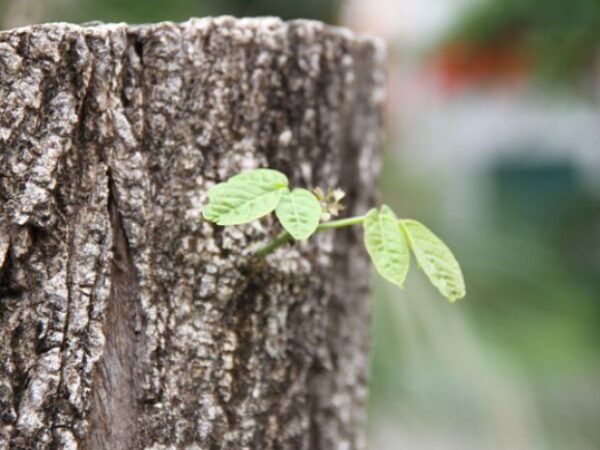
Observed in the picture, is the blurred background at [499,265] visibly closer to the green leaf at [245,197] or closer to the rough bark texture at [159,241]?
the rough bark texture at [159,241]

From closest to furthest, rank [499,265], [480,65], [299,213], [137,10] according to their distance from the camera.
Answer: [299,213]
[137,10]
[499,265]
[480,65]

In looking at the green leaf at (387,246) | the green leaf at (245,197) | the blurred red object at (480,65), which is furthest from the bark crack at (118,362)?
the blurred red object at (480,65)

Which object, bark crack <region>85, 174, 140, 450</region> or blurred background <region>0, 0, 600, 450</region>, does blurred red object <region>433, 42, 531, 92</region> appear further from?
bark crack <region>85, 174, 140, 450</region>

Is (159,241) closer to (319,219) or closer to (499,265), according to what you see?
(319,219)

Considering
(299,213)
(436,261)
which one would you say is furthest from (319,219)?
(436,261)

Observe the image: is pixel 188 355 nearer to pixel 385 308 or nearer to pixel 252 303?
pixel 252 303
